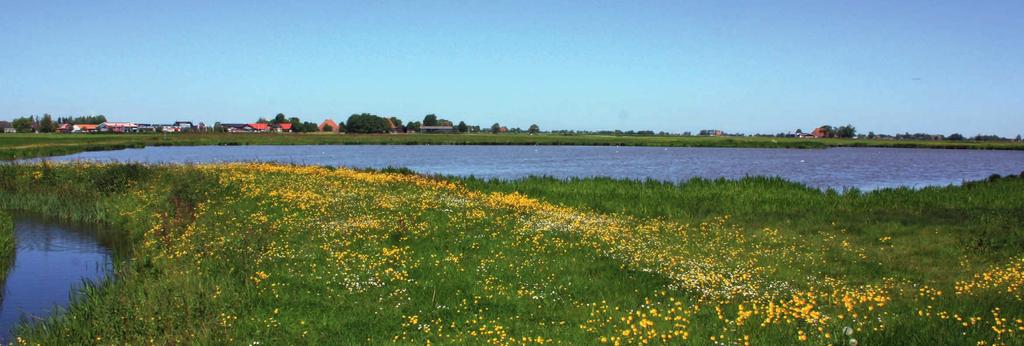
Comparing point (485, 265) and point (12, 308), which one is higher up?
point (485, 265)

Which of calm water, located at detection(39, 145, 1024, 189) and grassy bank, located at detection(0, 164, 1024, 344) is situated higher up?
grassy bank, located at detection(0, 164, 1024, 344)

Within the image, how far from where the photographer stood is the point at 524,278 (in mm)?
14836

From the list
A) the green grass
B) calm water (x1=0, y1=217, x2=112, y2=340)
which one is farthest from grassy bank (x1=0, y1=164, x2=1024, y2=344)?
calm water (x1=0, y1=217, x2=112, y2=340)

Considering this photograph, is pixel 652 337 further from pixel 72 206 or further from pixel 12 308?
pixel 72 206

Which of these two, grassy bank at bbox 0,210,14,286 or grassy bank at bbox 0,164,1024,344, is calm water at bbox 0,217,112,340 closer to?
grassy bank at bbox 0,210,14,286

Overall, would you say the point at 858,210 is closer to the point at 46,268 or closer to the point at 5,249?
the point at 46,268

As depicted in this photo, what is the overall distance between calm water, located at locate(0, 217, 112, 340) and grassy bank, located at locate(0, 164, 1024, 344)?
145 cm

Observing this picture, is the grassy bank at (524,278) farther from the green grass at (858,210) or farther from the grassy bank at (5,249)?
the grassy bank at (5,249)

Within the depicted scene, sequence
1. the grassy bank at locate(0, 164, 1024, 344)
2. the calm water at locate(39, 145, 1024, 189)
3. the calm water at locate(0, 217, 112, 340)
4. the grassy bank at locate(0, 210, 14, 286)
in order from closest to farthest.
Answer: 1. the grassy bank at locate(0, 164, 1024, 344)
2. the calm water at locate(0, 217, 112, 340)
3. the grassy bank at locate(0, 210, 14, 286)
4. the calm water at locate(39, 145, 1024, 189)

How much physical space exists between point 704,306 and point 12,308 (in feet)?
51.8

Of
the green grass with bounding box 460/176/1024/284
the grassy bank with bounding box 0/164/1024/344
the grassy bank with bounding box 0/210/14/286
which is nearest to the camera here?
the grassy bank with bounding box 0/164/1024/344

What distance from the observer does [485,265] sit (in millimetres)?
16078

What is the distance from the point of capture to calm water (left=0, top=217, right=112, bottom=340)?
15.8 meters

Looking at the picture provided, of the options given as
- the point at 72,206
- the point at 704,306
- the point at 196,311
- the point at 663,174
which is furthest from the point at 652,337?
the point at 663,174
